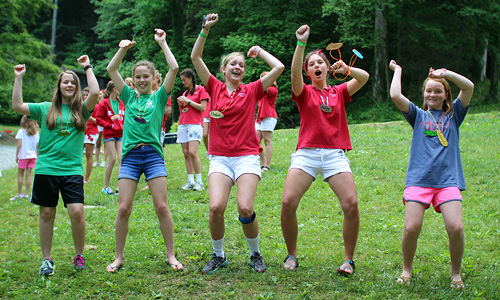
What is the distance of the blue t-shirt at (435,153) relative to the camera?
4094mm

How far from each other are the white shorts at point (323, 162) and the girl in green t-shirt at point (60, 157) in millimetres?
2254

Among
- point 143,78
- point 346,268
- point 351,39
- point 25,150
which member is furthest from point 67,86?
point 351,39

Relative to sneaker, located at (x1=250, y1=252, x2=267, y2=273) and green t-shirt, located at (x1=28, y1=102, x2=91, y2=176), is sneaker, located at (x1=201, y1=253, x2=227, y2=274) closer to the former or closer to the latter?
sneaker, located at (x1=250, y1=252, x2=267, y2=273)

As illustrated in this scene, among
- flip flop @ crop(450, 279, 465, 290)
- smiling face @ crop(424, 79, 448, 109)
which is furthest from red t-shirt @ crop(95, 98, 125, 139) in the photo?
flip flop @ crop(450, 279, 465, 290)

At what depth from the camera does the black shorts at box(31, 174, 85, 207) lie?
4531 millimetres

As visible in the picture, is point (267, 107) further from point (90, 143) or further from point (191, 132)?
point (90, 143)


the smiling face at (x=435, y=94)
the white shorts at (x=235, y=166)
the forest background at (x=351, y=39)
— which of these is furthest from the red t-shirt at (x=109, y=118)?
the forest background at (x=351, y=39)

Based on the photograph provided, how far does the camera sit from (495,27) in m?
24.2

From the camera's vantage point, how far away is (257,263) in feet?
15.0

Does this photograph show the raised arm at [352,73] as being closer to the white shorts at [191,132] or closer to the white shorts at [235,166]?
the white shorts at [235,166]

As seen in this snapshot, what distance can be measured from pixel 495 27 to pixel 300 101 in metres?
24.2

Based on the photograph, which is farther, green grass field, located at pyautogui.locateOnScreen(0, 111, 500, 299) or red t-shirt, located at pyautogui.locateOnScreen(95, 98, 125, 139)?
red t-shirt, located at pyautogui.locateOnScreen(95, 98, 125, 139)

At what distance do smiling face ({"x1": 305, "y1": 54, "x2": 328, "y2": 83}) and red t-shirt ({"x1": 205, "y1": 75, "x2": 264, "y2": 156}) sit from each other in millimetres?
553

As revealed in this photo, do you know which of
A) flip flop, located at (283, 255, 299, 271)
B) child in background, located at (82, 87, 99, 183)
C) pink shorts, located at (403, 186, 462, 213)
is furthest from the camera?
child in background, located at (82, 87, 99, 183)
